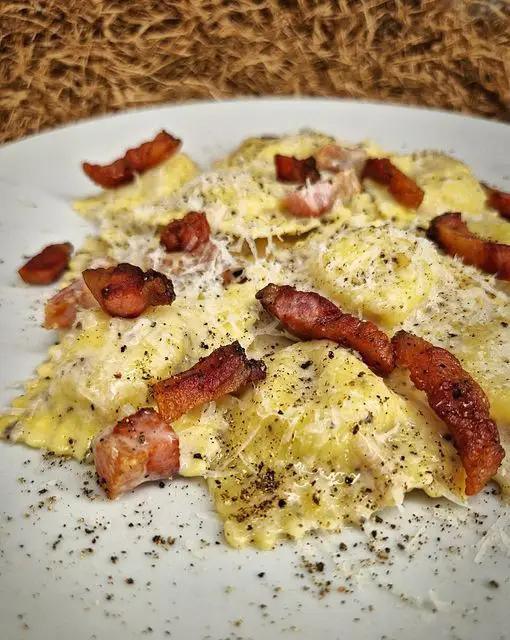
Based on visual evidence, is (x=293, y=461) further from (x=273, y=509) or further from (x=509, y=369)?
(x=509, y=369)

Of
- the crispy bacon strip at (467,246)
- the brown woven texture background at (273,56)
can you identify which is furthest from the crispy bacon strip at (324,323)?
the brown woven texture background at (273,56)

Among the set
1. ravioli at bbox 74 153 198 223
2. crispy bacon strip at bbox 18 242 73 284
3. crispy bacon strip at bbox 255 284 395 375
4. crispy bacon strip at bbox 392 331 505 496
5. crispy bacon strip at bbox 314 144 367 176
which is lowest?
crispy bacon strip at bbox 18 242 73 284

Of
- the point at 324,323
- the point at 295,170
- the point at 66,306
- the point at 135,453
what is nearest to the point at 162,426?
the point at 135,453

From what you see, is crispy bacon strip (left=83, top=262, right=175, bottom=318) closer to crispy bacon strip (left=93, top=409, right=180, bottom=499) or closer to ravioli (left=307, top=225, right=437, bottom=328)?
crispy bacon strip (left=93, top=409, right=180, bottom=499)

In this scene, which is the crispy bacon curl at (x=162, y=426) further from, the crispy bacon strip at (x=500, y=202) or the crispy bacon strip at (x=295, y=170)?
the crispy bacon strip at (x=500, y=202)

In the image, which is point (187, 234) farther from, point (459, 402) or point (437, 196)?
point (459, 402)

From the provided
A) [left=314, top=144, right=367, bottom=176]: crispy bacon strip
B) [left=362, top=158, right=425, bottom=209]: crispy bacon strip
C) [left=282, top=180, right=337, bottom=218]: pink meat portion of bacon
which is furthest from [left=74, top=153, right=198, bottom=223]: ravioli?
[left=362, top=158, right=425, bottom=209]: crispy bacon strip

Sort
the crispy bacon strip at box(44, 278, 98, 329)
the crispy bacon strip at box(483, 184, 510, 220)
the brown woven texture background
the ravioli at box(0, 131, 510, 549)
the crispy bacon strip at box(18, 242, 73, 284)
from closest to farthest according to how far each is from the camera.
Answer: the ravioli at box(0, 131, 510, 549) → the crispy bacon strip at box(44, 278, 98, 329) → the crispy bacon strip at box(18, 242, 73, 284) → the crispy bacon strip at box(483, 184, 510, 220) → the brown woven texture background
